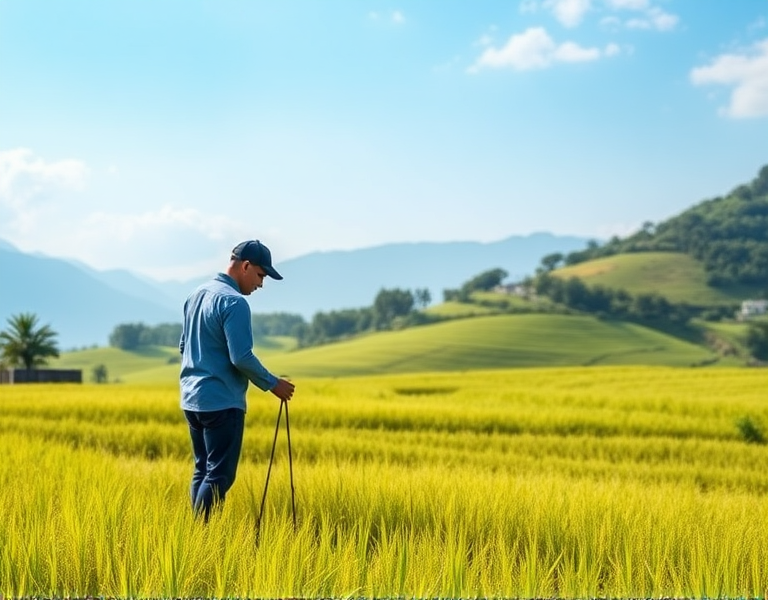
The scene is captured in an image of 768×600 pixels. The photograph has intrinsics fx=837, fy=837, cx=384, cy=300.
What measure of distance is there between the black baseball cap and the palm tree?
4961 cm

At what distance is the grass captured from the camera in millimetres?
171375

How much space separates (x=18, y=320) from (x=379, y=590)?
175 ft

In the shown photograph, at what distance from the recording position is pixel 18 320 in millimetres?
52469

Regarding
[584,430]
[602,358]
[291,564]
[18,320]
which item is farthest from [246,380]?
[602,358]

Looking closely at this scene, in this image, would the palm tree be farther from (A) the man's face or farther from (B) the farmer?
(A) the man's face

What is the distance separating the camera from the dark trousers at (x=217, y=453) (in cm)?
638

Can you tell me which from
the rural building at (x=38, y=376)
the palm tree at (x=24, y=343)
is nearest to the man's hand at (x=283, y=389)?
the rural building at (x=38, y=376)

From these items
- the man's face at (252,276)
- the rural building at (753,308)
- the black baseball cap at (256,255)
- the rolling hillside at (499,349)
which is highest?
the rural building at (753,308)

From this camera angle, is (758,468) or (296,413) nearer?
(758,468)

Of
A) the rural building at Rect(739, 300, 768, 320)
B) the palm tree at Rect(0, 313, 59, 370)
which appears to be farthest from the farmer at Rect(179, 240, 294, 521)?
the rural building at Rect(739, 300, 768, 320)

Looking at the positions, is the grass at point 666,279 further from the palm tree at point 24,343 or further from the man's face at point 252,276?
the man's face at point 252,276

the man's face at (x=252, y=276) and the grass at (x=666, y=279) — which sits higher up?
the grass at (x=666, y=279)

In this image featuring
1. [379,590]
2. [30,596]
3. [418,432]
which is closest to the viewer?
[30,596]

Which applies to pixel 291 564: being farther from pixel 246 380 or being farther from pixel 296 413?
pixel 296 413
